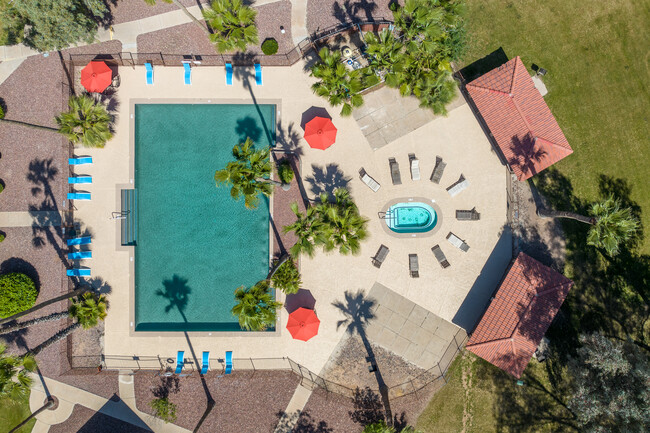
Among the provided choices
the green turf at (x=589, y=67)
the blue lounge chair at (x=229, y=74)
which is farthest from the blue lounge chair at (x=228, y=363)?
the green turf at (x=589, y=67)

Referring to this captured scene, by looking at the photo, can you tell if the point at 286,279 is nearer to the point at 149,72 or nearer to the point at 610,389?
the point at 149,72

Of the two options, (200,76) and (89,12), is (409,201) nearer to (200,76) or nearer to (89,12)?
(200,76)

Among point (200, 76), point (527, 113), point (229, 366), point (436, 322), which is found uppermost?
point (200, 76)

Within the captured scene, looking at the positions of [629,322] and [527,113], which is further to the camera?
[629,322]

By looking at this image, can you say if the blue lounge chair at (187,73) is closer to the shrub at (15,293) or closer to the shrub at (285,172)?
the shrub at (285,172)

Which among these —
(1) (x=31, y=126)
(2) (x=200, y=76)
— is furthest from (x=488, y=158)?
(1) (x=31, y=126)
